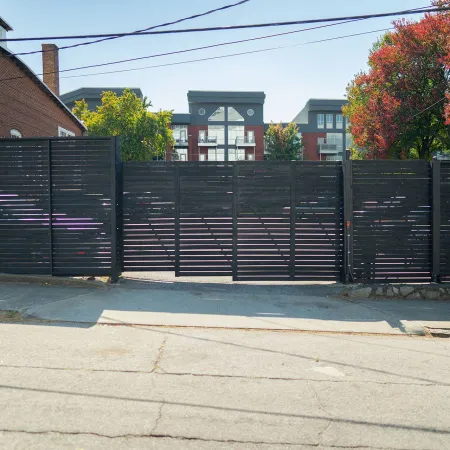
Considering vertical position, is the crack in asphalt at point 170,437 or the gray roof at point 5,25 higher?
the gray roof at point 5,25

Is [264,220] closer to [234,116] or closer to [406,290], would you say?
[406,290]

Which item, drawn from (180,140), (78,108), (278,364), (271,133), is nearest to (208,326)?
(278,364)

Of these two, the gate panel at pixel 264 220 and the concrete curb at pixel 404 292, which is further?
the gate panel at pixel 264 220

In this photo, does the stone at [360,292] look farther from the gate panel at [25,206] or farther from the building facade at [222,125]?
the building facade at [222,125]

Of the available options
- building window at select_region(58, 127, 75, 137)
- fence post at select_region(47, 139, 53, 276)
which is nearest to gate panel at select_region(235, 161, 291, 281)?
fence post at select_region(47, 139, 53, 276)

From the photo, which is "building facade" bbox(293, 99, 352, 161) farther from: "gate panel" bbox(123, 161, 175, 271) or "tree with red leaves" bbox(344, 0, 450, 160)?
"gate panel" bbox(123, 161, 175, 271)

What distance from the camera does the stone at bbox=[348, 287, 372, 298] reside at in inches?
358

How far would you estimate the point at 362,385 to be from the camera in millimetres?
4770

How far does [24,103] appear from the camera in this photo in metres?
18.2

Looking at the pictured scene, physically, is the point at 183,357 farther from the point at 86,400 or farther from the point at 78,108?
the point at 78,108

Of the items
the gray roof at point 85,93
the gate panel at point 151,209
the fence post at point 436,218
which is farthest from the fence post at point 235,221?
the gray roof at point 85,93

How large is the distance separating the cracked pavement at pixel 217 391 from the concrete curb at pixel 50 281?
264 centimetres

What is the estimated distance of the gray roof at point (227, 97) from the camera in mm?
61628

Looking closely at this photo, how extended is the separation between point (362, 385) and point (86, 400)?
2756 mm
